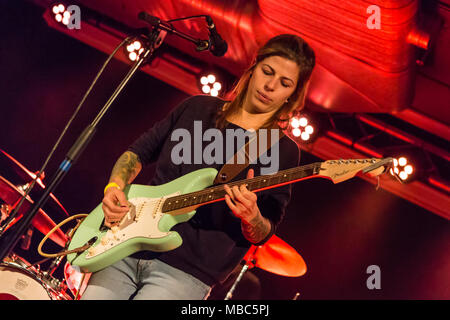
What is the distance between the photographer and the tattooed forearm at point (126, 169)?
7.67 feet

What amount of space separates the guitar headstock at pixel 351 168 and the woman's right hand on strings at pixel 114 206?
1.01m

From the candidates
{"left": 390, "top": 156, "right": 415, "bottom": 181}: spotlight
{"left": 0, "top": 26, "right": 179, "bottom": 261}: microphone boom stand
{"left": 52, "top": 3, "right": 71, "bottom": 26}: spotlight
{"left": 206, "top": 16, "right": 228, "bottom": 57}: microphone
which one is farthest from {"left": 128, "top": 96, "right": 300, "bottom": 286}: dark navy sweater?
{"left": 52, "top": 3, "right": 71, "bottom": 26}: spotlight

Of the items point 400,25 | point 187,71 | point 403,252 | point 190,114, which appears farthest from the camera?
point 187,71

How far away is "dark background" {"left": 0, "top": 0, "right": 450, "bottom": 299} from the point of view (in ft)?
16.5

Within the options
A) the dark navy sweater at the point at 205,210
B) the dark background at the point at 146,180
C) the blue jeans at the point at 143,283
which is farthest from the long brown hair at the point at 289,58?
the dark background at the point at 146,180

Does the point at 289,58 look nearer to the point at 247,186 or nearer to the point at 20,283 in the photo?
the point at 247,186

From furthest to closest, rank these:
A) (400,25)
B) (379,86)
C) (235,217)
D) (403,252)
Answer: (403,252)
(379,86)
(400,25)
(235,217)

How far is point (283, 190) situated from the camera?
226cm

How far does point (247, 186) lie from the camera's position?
2.15 m

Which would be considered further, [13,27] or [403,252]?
[13,27]
